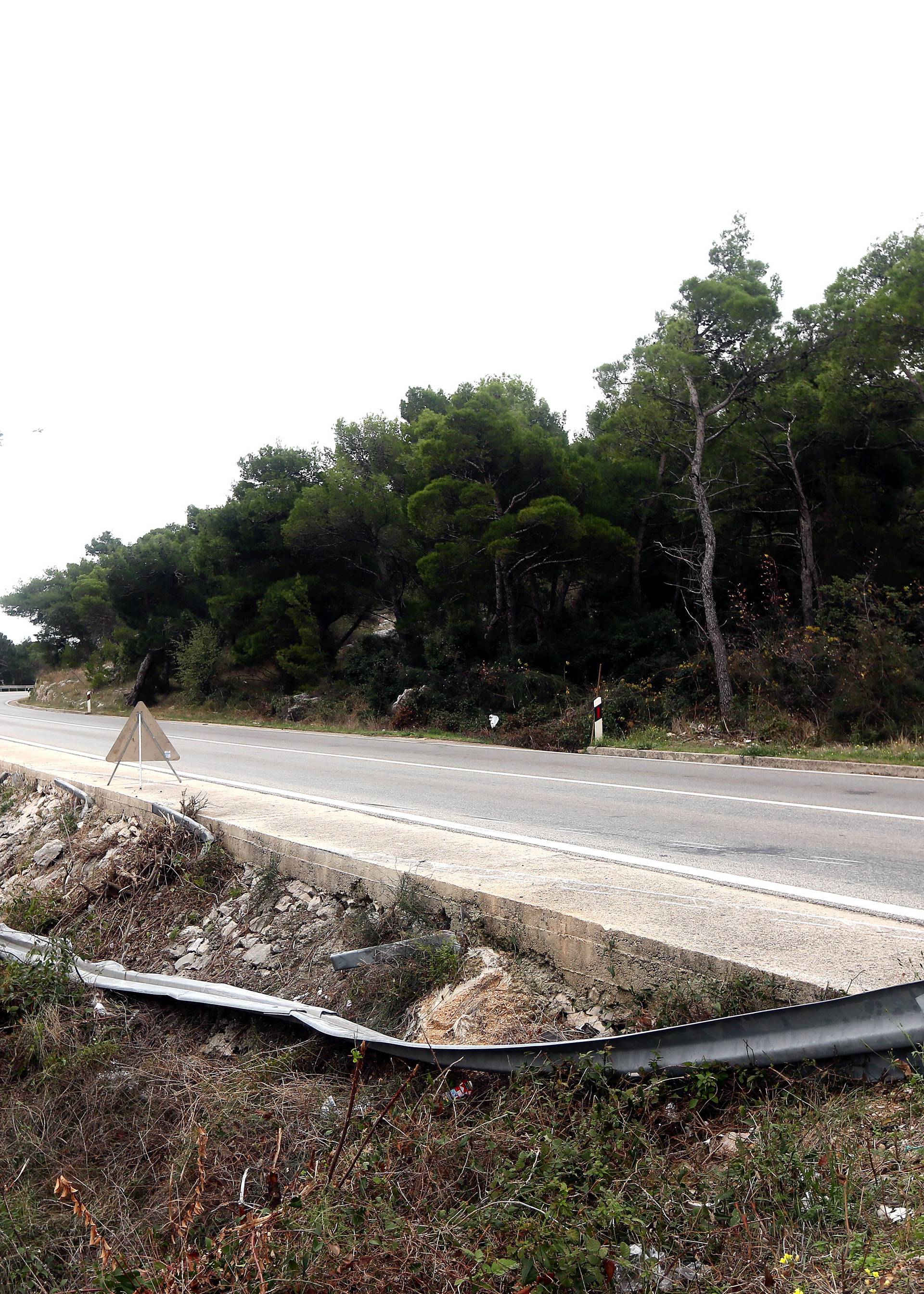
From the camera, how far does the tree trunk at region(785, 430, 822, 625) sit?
19.6 metres

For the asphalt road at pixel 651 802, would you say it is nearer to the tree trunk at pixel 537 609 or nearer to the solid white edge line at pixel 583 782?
the solid white edge line at pixel 583 782

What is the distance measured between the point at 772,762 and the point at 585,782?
408 cm

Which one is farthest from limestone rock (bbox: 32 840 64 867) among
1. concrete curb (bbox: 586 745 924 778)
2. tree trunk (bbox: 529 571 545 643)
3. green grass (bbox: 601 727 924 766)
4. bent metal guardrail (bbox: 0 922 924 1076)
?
tree trunk (bbox: 529 571 545 643)

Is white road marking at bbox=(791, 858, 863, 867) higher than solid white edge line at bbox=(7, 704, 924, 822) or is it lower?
higher

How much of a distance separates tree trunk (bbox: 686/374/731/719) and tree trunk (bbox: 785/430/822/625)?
78.2 inches

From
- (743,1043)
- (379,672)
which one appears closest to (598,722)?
(379,672)

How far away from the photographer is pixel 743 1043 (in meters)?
3.22

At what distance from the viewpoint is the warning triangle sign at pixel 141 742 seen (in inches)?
388

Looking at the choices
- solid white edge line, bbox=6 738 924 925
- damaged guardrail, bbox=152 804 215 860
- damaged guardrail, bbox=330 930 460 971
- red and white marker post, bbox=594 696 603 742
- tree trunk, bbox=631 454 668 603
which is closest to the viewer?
damaged guardrail, bbox=330 930 460 971

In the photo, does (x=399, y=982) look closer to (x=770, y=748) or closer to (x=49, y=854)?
(x=49, y=854)

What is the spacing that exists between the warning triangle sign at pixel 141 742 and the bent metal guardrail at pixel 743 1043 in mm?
6436

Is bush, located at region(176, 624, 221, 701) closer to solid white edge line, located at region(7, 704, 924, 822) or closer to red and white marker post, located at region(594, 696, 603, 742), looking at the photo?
solid white edge line, located at region(7, 704, 924, 822)

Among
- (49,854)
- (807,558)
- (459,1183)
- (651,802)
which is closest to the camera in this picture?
(459,1183)

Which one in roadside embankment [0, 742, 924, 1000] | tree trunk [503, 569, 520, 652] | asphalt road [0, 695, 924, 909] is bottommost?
asphalt road [0, 695, 924, 909]
